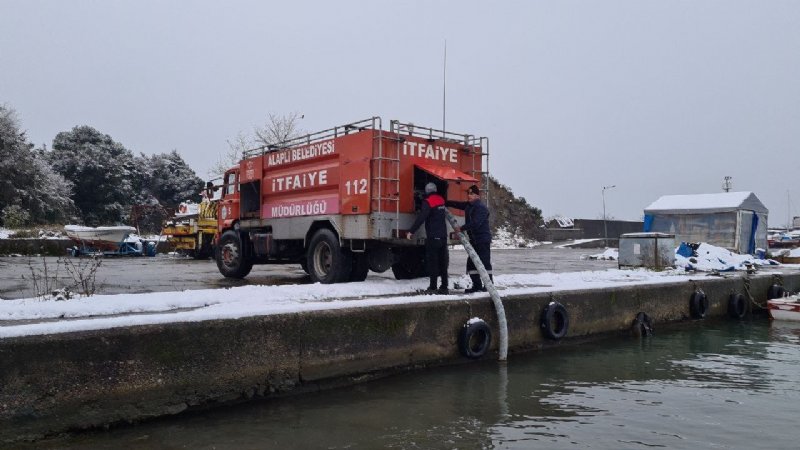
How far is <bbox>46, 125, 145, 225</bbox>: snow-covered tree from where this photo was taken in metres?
34.3

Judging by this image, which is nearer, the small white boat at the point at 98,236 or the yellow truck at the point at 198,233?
the yellow truck at the point at 198,233

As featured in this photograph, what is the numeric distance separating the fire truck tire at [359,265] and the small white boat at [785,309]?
9.21 metres

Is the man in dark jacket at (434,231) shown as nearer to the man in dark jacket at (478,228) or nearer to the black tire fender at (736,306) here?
the man in dark jacket at (478,228)

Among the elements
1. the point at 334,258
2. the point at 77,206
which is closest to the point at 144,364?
the point at 334,258

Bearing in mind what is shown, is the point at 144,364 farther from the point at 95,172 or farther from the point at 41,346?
the point at 95,172

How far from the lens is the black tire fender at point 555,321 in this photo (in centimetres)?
871

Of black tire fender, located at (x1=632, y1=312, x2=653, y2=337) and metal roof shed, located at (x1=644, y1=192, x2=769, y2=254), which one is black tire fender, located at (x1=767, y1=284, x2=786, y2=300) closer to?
black tire fender, located at (x1=632, y1=312, x2=653, y2=337)

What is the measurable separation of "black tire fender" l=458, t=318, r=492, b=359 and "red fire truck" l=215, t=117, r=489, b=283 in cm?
225

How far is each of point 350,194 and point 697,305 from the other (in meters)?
7.58

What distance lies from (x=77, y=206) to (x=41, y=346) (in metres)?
34.0

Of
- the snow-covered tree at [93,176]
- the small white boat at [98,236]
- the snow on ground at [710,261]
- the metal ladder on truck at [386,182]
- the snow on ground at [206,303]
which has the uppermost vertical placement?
the snow-covered tree at [93,176]

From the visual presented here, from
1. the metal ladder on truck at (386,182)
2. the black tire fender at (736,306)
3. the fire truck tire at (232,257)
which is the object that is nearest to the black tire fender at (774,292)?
the black tire fender at (736,306)

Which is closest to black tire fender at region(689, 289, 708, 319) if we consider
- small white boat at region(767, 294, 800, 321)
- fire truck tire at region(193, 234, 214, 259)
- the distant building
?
small white boat at region(767, 294, 800, 321)

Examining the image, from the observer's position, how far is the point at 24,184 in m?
27.6
